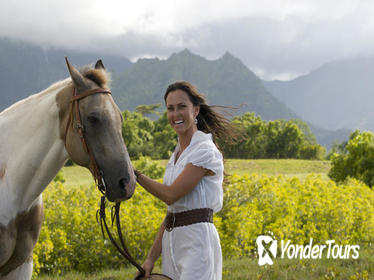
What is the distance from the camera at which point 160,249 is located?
248cm

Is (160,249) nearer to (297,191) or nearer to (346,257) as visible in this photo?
(346,257)

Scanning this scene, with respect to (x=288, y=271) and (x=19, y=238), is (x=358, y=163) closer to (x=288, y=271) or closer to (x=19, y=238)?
(x=288, y=271)

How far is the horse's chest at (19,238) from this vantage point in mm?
2238

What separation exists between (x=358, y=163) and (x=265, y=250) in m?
10.3

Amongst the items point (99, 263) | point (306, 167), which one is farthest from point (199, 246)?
point (306, 167)

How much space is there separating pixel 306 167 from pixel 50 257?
26.9 meters

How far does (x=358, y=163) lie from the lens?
46.1 feet

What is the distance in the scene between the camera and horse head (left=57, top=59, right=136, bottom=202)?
78.3 inches

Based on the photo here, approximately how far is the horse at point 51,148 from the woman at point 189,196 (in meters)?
0.25

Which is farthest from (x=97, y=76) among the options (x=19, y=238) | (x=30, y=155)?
(x=19, y=238)

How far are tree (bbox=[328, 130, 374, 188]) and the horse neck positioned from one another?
44.3 feet

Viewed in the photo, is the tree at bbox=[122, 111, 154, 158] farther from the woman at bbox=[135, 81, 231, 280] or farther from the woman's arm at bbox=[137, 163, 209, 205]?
the woman's arm at bbox=[137, 163, 209, 205]

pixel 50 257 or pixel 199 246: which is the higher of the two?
pixel 199 246

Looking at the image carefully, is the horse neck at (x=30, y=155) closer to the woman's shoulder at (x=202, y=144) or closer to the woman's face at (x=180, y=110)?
the woman's face at (x=180, y=110)
